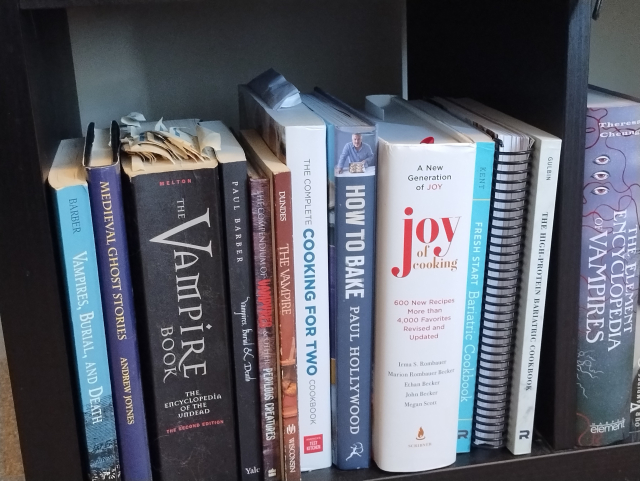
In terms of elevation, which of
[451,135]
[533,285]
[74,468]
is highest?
[451,135]

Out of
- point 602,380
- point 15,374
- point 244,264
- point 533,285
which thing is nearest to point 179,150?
point 244,264

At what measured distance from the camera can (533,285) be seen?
663mm

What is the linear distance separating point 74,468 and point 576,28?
0.57 meters

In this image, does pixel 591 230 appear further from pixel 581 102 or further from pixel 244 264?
pixel 244 264

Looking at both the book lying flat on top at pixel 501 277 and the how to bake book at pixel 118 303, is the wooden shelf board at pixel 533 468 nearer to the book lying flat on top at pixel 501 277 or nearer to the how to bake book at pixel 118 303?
the book lying flat on top at pixel 501 277

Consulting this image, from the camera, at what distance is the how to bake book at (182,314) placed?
1.92 feet

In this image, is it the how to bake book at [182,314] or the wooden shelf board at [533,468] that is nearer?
the how to bake book at [182,314]

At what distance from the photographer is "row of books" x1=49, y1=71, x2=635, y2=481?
59cm

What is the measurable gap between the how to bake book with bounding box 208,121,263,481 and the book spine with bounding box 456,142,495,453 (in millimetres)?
202

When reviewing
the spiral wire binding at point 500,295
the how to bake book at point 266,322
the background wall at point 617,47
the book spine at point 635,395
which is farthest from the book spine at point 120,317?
the background wall at point 617,47

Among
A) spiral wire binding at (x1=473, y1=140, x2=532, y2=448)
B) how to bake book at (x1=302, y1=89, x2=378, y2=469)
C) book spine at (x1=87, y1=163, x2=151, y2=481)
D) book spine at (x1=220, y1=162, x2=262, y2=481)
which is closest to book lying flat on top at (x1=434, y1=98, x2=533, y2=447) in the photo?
spiral wire binding at (x1=473, y1=140, x2=532, y2=448)

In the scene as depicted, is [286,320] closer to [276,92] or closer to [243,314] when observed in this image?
[243,314]

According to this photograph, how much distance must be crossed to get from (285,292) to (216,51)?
41 centimetres

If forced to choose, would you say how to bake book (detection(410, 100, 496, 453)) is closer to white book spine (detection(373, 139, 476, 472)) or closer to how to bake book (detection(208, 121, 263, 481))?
white book spine (detection(373, 139, 476, 472))
